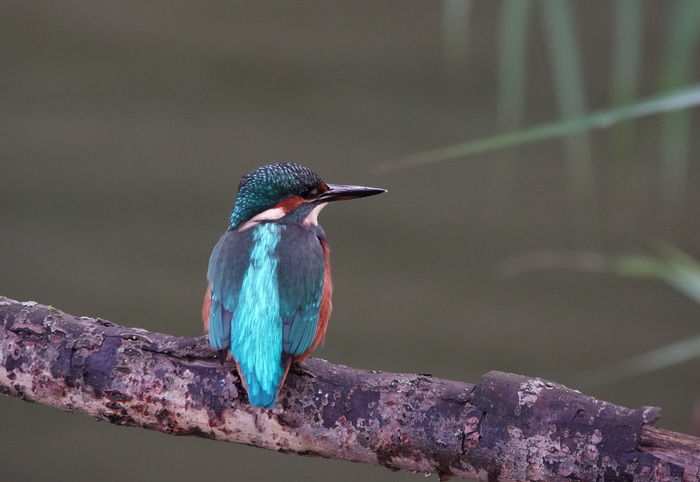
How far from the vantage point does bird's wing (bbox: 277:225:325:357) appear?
122 centimetres

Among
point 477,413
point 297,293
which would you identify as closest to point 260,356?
point 297,293

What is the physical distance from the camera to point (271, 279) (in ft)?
4.17

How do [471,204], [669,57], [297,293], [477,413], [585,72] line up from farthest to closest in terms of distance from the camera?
[471,204]
[585,72]
[297,293]
[477,413]
[669,57]

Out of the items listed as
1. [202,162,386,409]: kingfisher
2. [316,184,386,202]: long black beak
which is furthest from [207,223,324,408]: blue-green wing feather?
[316,184,386,202]: long black beak

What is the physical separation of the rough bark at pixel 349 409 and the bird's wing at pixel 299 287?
0.04 meters

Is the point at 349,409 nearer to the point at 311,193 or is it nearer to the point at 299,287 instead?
the point at 299,287

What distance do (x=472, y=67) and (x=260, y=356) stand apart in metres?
1.53

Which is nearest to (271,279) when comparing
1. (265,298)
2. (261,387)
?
(265,298)

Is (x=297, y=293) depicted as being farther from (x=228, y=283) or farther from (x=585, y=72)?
(x=585, y=72)

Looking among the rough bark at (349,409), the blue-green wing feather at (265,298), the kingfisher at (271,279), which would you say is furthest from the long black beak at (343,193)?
the rough bark at (349,409)

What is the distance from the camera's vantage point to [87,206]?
2.60m

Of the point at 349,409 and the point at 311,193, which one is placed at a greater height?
the point at 311,193

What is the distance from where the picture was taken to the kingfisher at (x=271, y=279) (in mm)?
1165

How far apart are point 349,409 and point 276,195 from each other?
0.44 m
